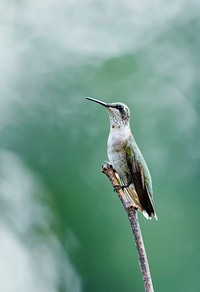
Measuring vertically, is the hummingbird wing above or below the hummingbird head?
below

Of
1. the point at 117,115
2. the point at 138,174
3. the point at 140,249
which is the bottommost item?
the point at 140,249

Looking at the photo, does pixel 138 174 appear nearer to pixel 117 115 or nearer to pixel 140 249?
pixel 117 115

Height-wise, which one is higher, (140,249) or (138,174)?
(138,174)

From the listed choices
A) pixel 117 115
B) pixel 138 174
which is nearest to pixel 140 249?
pixel 138 174

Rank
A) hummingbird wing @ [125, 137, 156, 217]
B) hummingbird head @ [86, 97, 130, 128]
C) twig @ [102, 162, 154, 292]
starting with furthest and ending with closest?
hummingbird head @ [86, 97, 130, 128] < hummingbird wing @ [125, 137, 156, 217] < twig @ [102, 162, 154, 292]

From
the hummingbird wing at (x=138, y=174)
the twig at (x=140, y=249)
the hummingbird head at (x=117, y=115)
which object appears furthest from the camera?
the hummingbird head at (x=117, y=115)

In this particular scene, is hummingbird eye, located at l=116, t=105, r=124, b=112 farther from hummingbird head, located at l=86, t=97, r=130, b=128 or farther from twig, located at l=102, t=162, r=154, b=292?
twig, located at l=102, t=162, r=154, b=292

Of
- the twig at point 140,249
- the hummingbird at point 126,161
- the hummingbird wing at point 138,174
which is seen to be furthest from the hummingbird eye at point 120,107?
the twig at point 140,249

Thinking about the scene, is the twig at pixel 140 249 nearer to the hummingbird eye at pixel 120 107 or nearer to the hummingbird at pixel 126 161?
the hummingbird at pixel 126 161

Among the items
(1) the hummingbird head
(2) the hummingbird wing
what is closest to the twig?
(2) the hummingbird wing

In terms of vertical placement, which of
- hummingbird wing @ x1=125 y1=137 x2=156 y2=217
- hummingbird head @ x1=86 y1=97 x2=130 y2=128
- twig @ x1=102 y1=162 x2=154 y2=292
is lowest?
twig @ x1=102 y1=162 x2=154 y2=292

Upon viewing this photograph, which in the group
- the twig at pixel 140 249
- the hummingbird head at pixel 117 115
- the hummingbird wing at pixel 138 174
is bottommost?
the twig at pixel 140 249

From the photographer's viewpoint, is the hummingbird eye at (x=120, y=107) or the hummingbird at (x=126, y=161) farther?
the hummingbird eye at (x=120, y=107)
